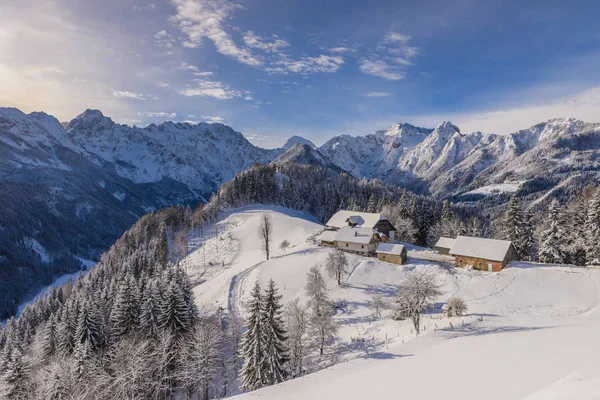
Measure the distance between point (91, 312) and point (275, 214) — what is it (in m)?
79.8

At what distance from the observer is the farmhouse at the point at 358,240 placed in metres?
66.1

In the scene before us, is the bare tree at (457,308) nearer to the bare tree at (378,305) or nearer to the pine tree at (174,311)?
the bare tree at (378,305)

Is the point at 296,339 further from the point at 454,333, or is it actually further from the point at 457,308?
the point at 457,308

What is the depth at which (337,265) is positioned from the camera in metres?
57.1

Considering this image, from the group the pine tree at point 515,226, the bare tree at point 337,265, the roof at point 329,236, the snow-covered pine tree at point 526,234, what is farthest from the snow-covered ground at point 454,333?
the snow-covered pine tree at point 526,234

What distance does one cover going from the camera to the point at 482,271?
53844 mm

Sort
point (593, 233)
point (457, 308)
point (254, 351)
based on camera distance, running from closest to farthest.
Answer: point (254, 351), point (457, 308), point (593, 233)

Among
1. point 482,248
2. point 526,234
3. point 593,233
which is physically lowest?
point 482,248

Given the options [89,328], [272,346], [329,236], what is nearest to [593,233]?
[329,236]

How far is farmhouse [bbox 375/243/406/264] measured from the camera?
60094 mm

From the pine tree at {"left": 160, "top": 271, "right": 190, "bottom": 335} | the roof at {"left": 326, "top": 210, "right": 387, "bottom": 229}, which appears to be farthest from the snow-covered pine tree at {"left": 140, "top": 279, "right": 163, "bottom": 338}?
the roof at {"left": 326, "top": 210, "right": 387, "bottom": 229}

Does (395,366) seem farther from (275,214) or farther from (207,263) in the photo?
(275,214)

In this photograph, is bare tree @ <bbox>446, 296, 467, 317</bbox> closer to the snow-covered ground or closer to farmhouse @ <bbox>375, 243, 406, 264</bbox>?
Answer: the snow-covered ground

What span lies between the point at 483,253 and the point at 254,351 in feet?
142
